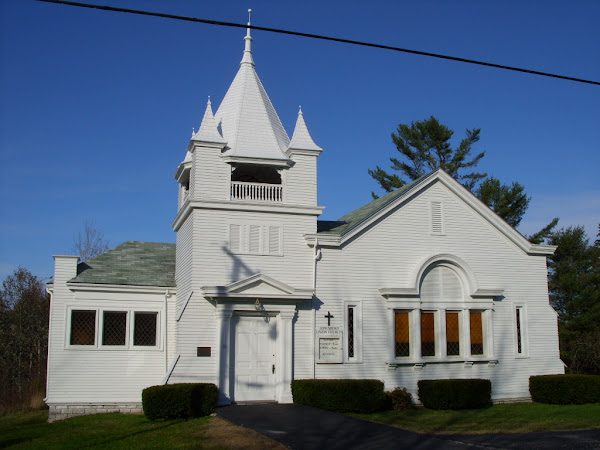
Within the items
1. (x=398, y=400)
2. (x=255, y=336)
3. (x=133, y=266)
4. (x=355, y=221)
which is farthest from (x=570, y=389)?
(x=133, y=266)

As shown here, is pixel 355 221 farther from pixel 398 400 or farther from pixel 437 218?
pixel 398 400

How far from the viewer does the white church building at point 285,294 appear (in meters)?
19.8

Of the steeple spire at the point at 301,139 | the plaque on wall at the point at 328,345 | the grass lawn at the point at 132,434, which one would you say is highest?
the steeple spire at the point at 301,139

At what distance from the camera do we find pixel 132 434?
1552cm

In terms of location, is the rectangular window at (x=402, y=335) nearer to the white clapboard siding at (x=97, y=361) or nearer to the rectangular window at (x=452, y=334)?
the rectangular window at (x=452, y=334)

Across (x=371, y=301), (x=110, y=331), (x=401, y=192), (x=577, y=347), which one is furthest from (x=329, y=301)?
(x=577, y=347)

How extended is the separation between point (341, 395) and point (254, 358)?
293cm

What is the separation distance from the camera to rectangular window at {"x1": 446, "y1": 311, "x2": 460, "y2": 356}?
2156 cm

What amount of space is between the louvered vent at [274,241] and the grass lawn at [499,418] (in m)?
5.53

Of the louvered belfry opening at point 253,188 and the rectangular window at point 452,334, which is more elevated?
the louvered belfry opening at point 253,188

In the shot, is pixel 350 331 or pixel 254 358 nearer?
pixel 254 358

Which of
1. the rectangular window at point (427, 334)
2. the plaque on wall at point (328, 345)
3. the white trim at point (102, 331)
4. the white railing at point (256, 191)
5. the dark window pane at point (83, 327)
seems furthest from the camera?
the rectangular window at point (427, 334)

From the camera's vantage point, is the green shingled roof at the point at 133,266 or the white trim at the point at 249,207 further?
the green shingled roof at the point at 133,266

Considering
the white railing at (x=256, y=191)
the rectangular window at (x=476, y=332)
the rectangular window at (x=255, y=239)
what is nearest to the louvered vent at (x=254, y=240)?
the rectangular window at (x=255, y=239)
